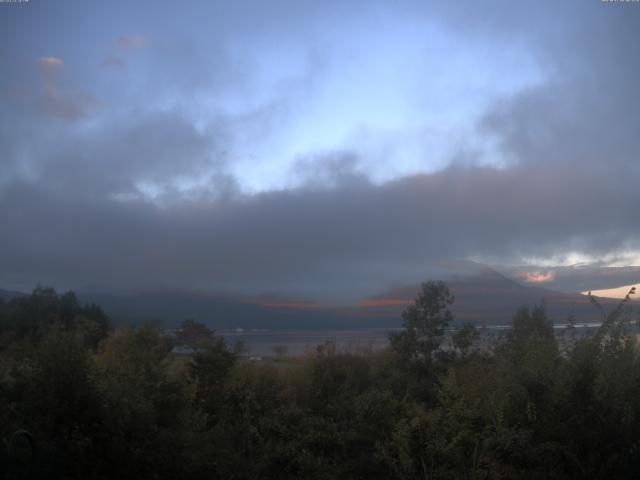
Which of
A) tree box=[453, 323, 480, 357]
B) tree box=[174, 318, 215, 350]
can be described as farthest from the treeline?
tree box=[453, 323, 480, 357]

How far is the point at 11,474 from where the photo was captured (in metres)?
6.91

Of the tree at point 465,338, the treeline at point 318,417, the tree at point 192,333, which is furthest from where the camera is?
the tree at point 465,338

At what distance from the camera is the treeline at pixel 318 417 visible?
9125mm

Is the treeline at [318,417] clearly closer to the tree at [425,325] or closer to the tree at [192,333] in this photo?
the tree at [192,333]

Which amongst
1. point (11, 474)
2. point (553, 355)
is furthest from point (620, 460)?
point (11, 474)

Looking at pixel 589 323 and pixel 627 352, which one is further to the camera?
pixel 589 323

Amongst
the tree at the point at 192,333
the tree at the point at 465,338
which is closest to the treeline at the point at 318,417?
the tree at the point at 192,333

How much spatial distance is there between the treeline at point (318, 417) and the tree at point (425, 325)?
2635 mm

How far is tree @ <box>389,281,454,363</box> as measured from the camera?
21.8m

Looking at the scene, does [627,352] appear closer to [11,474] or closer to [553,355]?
[553,355]

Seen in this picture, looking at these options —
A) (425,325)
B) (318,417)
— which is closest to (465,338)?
(425,325)

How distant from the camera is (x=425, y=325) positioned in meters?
22.0

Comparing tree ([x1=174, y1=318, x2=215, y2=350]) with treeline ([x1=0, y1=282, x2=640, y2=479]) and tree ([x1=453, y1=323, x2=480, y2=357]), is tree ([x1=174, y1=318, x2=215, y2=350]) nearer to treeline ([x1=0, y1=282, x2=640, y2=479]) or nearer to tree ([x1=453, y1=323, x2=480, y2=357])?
treeline ([x1=0, y1=282, x2=640, y2=479])

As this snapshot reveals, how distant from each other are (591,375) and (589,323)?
157 inches
